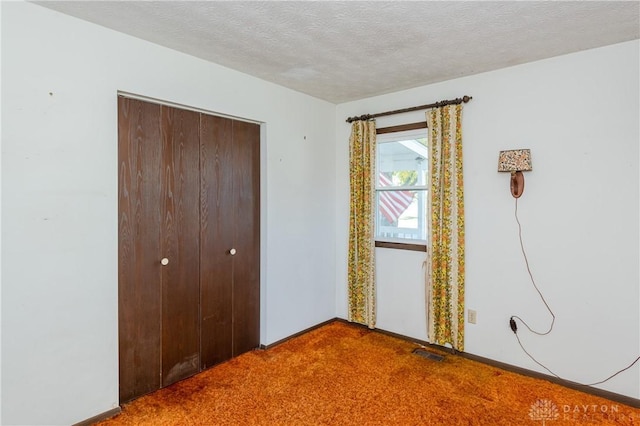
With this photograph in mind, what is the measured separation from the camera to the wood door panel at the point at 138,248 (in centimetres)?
235

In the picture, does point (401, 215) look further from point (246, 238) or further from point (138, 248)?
point (138, 248)

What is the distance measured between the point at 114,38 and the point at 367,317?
322 cm

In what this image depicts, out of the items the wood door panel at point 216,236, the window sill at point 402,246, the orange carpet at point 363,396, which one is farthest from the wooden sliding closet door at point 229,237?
the window sill at point 402,246

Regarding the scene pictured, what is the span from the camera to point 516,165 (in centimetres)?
274

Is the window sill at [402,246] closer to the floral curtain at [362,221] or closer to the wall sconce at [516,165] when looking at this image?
the floral curtain at [362,221]

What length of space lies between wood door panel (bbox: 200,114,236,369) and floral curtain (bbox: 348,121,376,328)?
1.34m

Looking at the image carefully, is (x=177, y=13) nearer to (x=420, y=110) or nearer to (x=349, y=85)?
(x=349, y=85)

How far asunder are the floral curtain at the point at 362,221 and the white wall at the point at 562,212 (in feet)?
2.89

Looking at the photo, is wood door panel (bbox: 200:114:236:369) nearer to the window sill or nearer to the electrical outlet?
the window sill

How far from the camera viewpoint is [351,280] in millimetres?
3881

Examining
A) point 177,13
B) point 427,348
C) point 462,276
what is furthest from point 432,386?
point 177,13

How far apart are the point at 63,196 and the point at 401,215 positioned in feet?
9.11

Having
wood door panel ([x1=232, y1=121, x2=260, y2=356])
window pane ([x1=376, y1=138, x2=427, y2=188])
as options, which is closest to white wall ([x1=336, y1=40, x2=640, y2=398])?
window pane ([x1=376, y1=138, x2=427, y2=188])

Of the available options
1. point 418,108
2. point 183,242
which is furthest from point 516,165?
point 183,242
